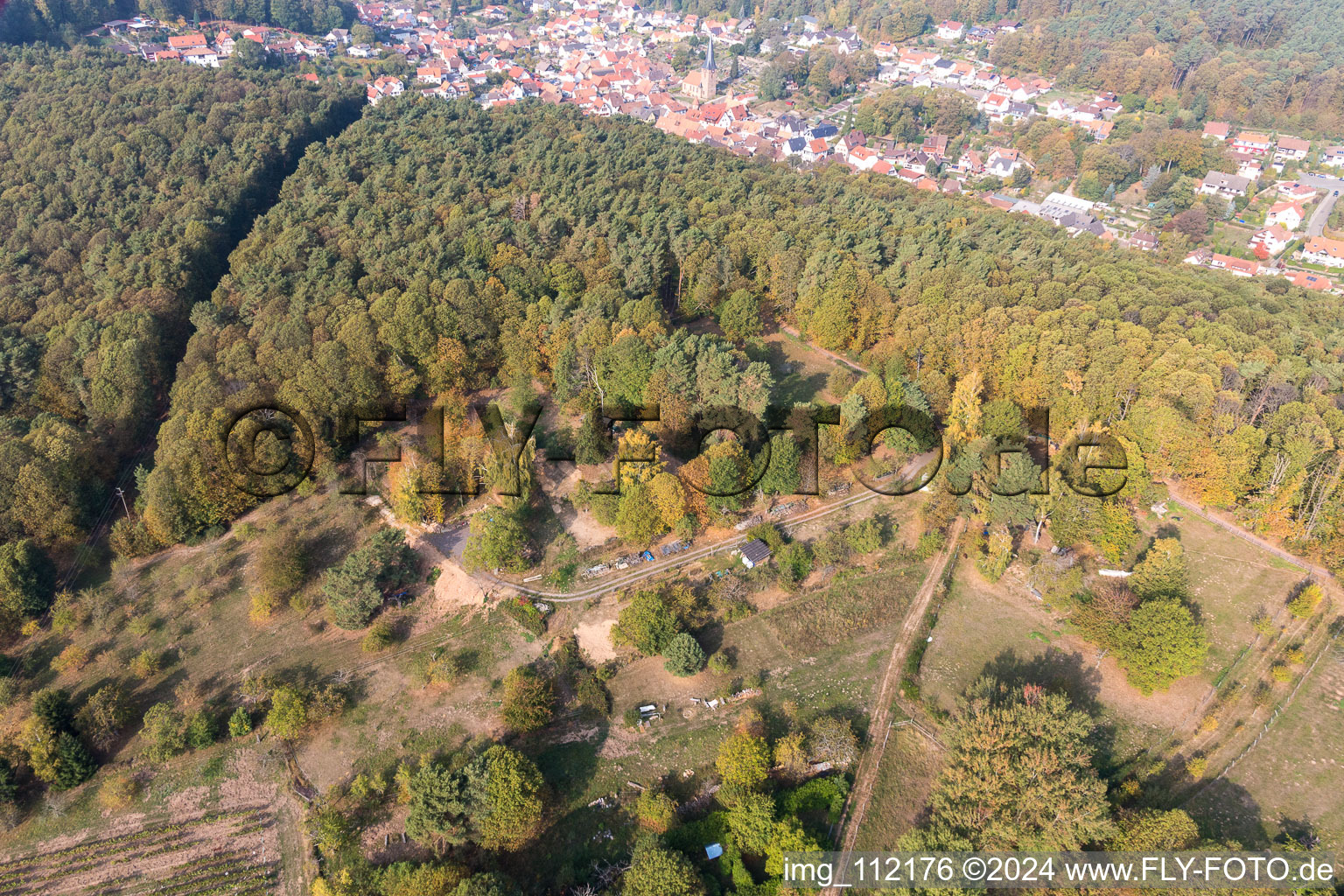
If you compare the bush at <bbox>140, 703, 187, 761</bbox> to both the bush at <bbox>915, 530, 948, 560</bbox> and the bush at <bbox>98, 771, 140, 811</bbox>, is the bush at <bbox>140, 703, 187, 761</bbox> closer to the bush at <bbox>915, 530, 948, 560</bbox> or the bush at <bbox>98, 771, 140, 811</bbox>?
the bush at <bbox>98, 771, 140, 811</bbox>

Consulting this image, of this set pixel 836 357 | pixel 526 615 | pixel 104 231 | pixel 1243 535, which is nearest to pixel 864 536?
pixel 526 615

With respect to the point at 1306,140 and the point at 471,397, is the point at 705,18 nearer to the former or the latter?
the point at 1306,140

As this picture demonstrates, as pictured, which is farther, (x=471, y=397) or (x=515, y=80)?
(x=515, y=80)

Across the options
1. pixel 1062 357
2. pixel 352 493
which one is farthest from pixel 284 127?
pixel 1062 357

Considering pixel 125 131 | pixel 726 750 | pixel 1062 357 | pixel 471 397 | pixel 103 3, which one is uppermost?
pixel 103 3

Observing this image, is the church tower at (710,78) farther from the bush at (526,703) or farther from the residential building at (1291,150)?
the bush at (526,703)
